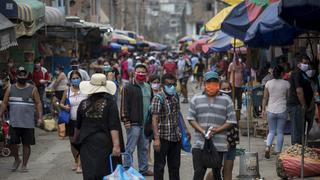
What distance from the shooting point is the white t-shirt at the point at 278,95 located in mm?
12812

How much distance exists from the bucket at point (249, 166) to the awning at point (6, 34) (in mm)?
4887

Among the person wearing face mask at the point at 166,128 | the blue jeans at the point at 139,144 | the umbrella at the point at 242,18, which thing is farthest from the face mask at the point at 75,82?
the umbrella at the point at 242,18

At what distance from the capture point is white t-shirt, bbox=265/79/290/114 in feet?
42.0

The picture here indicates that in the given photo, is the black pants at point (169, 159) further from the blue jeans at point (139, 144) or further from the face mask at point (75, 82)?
the face mask at point (75, 82)

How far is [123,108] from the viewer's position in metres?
11.2

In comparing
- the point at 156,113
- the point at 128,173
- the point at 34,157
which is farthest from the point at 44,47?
the point at 128,173

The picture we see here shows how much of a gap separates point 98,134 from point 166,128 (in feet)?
5.33

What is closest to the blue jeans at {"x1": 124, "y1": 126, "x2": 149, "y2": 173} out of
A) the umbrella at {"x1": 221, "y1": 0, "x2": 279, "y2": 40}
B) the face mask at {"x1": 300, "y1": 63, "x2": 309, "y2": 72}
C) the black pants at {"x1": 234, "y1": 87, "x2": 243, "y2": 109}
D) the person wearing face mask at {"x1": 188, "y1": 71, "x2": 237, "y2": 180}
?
the person wearing face mask at {"x1": 188, "y1": 71, "x2": 237, "y2": 180}

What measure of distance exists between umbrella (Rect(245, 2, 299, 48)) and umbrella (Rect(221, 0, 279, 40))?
31cm

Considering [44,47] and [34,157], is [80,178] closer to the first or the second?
[34,157]

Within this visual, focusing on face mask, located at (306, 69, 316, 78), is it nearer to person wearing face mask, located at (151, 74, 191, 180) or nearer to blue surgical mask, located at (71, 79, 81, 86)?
person wearing face mask, located at (151, 74, 191, 180)

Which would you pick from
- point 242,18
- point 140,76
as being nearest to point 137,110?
point 140,76

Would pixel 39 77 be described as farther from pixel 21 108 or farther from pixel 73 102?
pixel 73 102

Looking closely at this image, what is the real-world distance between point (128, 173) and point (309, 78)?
566cm
